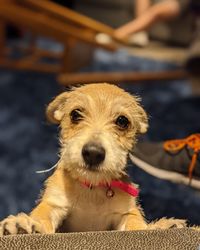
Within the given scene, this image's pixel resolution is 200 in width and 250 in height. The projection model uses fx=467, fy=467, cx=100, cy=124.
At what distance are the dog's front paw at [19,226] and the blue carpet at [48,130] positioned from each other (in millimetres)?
396

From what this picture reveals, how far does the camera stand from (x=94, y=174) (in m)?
1.07

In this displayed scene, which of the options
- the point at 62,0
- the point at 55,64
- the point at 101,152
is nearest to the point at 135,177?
the point at 101,152

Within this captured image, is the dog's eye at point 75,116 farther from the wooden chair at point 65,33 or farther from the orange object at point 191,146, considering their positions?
the wooden chair at point 65,33

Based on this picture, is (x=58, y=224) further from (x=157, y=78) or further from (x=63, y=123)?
(x=157, y=78)

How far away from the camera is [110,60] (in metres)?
3.88

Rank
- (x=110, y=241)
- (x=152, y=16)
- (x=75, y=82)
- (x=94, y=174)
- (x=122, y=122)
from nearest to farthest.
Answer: (x=110, y=241) → (x=94, y=174) → (x=122, y=122) → (x=75, y=82) → (x=152, y=16)

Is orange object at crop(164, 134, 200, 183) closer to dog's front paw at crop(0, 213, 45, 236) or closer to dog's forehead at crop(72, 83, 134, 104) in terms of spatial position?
dog's forehead at crop(72, 83, 134, 104)

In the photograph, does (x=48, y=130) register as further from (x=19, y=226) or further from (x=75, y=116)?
(x=19, y=226)

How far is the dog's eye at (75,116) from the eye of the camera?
3.84ft

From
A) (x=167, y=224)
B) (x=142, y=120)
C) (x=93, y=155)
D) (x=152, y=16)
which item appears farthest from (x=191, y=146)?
(x=152, y=16)

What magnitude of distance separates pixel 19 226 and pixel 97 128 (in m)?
0.29

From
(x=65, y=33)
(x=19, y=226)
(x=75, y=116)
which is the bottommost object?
(x=19, y=226)

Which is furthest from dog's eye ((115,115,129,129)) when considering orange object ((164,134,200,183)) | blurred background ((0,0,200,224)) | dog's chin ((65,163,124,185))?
orange object ((164,134,200,183))

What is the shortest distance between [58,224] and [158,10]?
221 centimetres
